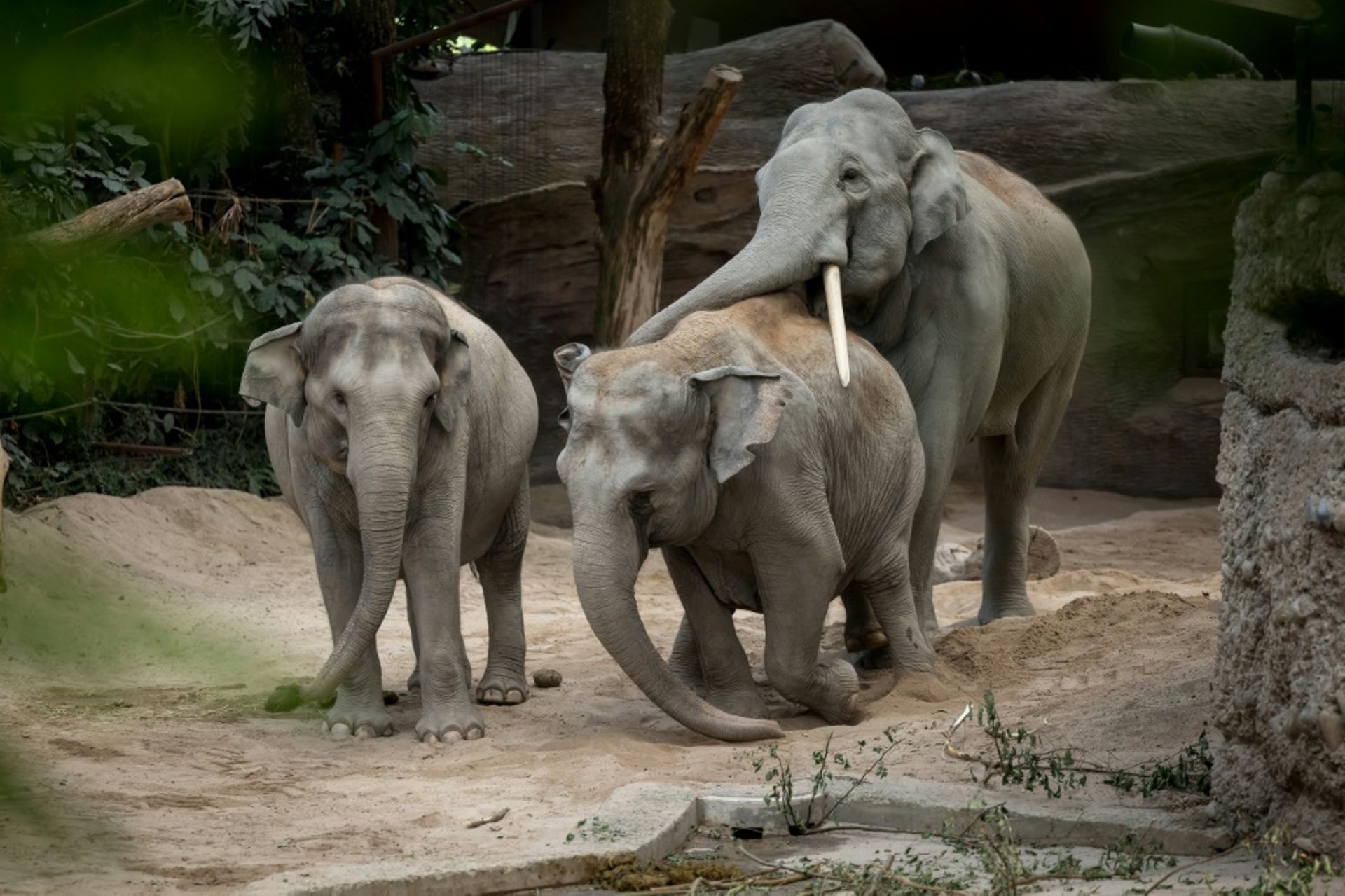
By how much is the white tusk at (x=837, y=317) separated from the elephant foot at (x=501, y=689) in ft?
6.29

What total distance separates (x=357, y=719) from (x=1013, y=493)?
4.01 m

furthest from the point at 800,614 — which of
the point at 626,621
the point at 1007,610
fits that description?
the point at 1007,610

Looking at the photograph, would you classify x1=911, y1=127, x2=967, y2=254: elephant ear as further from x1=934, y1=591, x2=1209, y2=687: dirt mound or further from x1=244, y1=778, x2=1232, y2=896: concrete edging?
x1=244, y1=778, x2=1232, y2=896: concrete edging

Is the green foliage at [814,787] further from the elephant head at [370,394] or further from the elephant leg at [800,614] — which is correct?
the elephant head at [370,394]

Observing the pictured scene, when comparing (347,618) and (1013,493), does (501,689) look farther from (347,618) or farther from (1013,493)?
(1013,493)

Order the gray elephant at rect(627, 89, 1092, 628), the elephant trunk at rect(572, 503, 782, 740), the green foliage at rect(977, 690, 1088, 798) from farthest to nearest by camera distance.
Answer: the gray elephant at rect(627, 89, 1092, 628) → the elephant trunk at rect(572, 503, 782, 740) → the green foliage at rect(977, 690, 1088, 798)

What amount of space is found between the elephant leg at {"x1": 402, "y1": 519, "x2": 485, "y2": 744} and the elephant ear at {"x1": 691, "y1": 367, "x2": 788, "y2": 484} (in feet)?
3.78

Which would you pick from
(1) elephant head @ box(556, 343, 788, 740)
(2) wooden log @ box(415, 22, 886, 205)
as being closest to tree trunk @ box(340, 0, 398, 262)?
(2) wooden log @ box(415, 22, 886, 205)

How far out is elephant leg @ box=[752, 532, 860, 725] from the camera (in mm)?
6488

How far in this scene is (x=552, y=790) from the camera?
18.1 ft

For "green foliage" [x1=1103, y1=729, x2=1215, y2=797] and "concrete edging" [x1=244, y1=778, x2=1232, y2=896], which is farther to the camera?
"green foliage" [x1=1103, y1=729, x2=1215, y2=797]

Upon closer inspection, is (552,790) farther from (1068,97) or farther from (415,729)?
(1068,97)

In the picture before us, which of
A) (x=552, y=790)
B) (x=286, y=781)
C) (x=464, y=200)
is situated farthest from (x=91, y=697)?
(x=464, y=200)

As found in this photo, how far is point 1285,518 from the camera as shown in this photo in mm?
4309
